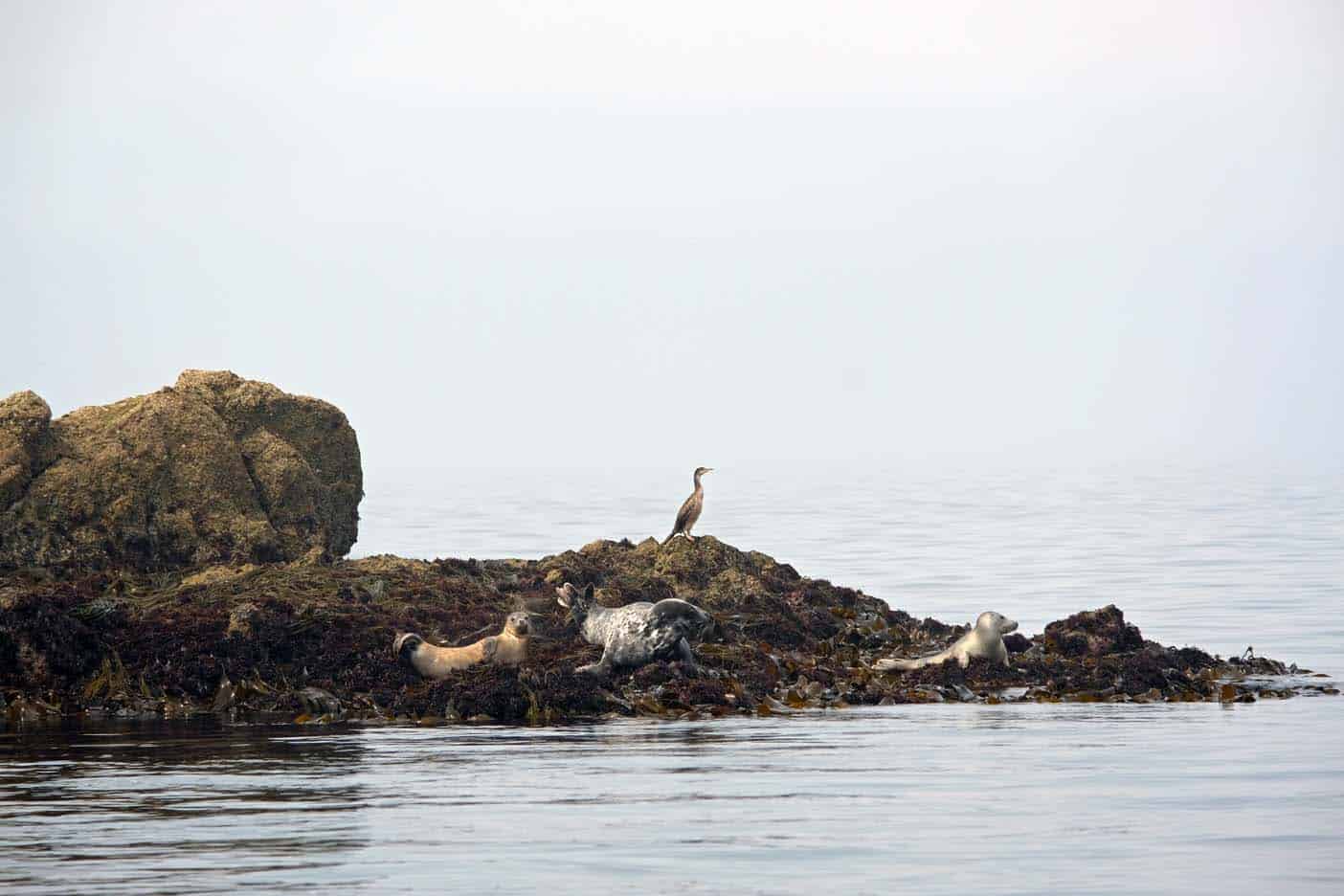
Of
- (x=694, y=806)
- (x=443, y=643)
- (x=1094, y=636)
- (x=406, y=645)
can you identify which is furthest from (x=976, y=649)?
(x=694, y=806)

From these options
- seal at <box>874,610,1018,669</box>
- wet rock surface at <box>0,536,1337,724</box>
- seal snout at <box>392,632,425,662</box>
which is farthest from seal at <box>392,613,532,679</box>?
seal at <box>874,610,1018,669</box>

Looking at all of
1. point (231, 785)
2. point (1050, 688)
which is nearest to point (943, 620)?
point (1050, 688)

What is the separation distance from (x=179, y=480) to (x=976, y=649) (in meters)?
10.1

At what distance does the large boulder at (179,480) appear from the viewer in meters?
23.6

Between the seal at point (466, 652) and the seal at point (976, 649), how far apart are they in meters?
4.00

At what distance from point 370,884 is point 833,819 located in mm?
3303

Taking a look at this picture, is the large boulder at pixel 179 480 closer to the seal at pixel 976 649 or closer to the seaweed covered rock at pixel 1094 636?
the seal at pixel 976 649

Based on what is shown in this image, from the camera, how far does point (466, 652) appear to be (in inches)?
787

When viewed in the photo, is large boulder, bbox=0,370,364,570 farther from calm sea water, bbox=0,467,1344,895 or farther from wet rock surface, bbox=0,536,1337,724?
calm sea water, bbox=0,467,1344,895

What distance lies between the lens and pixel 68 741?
54.1 ft

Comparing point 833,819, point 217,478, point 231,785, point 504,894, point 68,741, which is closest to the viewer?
point 504,894

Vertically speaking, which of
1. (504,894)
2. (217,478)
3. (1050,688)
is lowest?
(504,894)

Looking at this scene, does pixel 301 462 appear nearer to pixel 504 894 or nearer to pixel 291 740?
pixel 291 740

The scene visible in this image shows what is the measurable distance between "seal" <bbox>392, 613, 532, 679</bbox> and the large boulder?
422 centimetres
